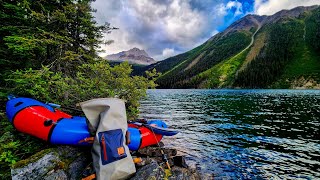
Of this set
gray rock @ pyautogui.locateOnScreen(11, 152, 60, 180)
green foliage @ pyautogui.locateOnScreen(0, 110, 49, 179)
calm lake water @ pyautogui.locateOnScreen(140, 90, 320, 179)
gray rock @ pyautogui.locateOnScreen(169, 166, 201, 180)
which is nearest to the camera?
gray rock @ pyautogui.locateOnScreen(11, 152, 60, 180)

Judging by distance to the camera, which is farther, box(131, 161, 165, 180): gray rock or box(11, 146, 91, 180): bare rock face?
box(131, 161, 165, 180): gray rock

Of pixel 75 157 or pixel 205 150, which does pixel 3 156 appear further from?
pixel 205 150

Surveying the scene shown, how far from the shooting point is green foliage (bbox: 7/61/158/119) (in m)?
9.95

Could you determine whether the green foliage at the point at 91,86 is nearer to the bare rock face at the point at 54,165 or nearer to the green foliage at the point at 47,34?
the green foliage at the point at 47,34

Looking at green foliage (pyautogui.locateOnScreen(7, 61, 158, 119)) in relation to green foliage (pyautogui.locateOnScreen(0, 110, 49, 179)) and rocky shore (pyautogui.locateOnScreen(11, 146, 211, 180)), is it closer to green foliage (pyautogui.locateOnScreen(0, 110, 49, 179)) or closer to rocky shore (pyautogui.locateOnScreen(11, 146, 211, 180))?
green foliage (pyautogui.locateOnScreen(0, 110, 49, 179))

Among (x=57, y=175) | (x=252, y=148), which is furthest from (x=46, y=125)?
(x=252, y=148)

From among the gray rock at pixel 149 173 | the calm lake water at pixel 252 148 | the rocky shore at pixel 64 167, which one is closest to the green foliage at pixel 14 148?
the rocky shore at pixel 64 167

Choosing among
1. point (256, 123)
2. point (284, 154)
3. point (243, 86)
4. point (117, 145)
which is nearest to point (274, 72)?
point (243, 86)

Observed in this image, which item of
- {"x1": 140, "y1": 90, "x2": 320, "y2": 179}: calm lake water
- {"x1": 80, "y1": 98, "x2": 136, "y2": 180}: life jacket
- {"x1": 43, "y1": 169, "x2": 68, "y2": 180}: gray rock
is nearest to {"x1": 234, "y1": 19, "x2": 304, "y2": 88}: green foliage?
{"x1": 140, "y1": 90, "x2": 320, "y2": 179}: calm lake water

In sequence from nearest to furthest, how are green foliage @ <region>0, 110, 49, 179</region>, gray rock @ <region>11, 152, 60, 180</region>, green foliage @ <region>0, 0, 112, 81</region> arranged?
gray rock @ <region>11, 152, 60, 180</region>, green foliage @ <region>0, 110, 49, 179</region>, green foliage @ <region>0, 0, 112, 81</region>

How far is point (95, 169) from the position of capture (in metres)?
6.12

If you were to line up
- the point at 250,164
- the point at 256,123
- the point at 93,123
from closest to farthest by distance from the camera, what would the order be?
the point at 93,123 < the point at 250,164 < the point at 256,123

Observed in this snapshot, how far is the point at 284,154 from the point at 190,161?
640cm

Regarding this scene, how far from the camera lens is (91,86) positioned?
435 inches
